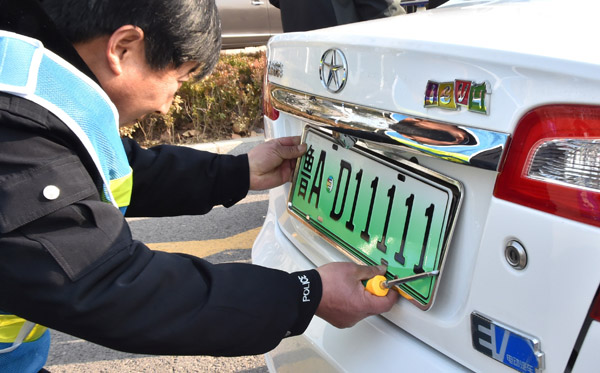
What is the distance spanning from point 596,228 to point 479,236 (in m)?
0.24

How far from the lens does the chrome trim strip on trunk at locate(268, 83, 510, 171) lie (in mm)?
1005

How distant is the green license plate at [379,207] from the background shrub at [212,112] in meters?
3.90

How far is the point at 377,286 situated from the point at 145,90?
0.73 m

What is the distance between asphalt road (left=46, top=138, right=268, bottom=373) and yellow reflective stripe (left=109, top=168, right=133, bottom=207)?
49.8 inches

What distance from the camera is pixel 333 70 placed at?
1.37 metres

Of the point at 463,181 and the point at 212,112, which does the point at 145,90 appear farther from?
the point at 212,112

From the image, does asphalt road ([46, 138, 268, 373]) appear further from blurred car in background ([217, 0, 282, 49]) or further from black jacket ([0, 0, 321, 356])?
blurred car in background ([217, 0, 282, 49])

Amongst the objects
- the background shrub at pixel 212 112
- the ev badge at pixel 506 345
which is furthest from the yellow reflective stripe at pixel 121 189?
the background shrub at pixel 212 112

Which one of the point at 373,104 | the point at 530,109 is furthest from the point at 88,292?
the point at 530,109

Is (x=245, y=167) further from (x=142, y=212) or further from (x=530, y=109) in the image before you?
(x=530, y=109)

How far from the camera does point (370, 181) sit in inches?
54.9

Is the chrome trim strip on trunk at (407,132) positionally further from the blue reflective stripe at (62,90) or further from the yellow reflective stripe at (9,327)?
the yellow reflective stripe at (9,327)

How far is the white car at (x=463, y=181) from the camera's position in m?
0.91

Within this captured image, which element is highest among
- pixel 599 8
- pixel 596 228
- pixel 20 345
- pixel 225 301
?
pixel 599 8
